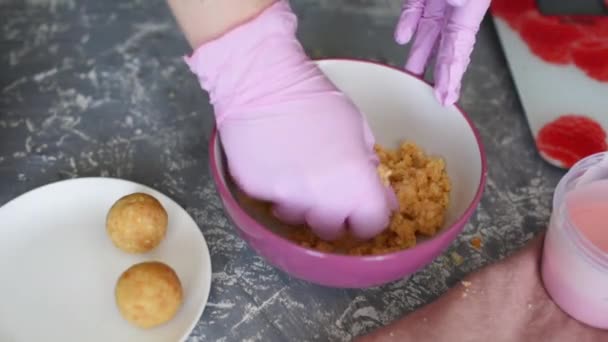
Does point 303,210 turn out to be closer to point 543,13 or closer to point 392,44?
point 392,44

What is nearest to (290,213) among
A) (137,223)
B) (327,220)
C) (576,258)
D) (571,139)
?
(327,220)

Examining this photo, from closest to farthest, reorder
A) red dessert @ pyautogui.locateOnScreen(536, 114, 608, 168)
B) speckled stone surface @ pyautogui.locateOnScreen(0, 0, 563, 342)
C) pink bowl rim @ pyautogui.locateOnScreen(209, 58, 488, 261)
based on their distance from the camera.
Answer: pink bowl rim @ pyautogui.locateOnScreen(209, 58, 488, 261) → speckled stone surface @ pyautogui.locateOnScreen(0, 0, 563, 342) → red dessert @ pyautogui.locateOnScreen(536, 114, 608, 168)

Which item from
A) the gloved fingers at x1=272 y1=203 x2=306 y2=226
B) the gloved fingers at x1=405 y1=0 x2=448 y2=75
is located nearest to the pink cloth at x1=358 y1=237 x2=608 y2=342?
the gloved fingers at x1=272 y1=203 x2=306 y2=226

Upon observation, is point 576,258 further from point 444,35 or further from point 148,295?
point 148,295

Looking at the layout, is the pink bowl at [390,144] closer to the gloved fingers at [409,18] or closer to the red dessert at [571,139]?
the gloved fingers at [409,18]

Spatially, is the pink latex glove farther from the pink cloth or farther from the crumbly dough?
the pink cloth

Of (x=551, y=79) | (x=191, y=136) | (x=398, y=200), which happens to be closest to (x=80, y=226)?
(x=191, y=136)

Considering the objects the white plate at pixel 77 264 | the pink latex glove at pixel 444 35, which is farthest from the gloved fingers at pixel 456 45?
the white plate at pixel 77 264
